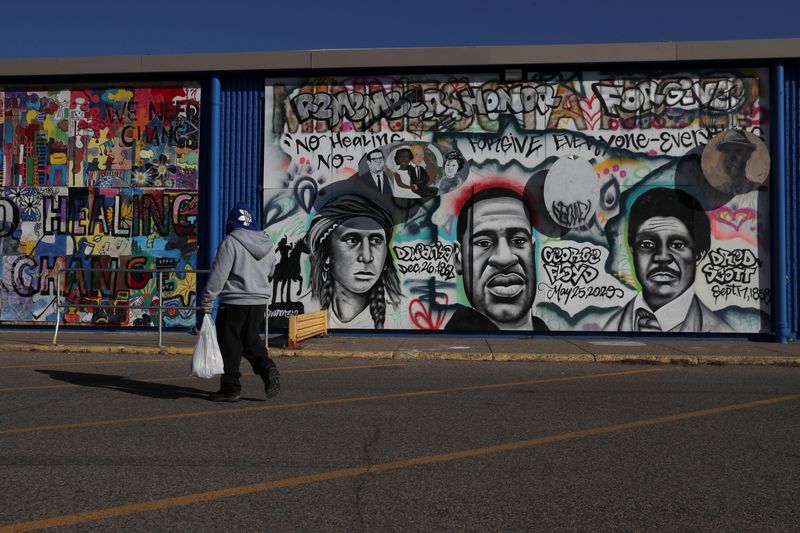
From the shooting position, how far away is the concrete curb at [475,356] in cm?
1120

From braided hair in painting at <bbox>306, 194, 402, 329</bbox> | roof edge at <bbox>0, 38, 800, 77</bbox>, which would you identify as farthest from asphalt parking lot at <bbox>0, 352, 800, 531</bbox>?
roof edge at <bbox>0, 38, 800, 77</bbox>

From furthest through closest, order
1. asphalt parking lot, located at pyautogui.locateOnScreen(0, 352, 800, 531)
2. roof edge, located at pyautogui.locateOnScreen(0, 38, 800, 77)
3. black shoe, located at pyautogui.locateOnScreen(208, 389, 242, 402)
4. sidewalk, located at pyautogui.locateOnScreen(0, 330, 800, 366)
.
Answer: roof edge, located at pyautogui.locateOnScreen(0, 38, 800, 77)
sidewalk, located at pyautogui.locateOnScreen(0, 330, 800, 366)
black shoe, located at pyautogui.locateOnScreen(208, 389, 242, 402)
asphalt parking lot, located at pyautogui.locateOnScreen(0, 352, 800, 531)

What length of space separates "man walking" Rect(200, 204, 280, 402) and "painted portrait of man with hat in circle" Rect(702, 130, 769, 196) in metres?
10.3

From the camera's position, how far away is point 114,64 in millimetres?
15164

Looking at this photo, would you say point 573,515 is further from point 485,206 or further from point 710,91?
point 710,91

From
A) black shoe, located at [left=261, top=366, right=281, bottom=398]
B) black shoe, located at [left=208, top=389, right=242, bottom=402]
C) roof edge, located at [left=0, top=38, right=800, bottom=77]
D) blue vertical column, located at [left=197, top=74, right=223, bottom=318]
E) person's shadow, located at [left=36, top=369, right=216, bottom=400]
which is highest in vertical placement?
roof edge, located at [left=0, top=38, right=800, bottom=77]

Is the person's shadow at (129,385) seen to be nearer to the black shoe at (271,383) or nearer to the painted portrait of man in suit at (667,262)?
the black shoe at (271,383)

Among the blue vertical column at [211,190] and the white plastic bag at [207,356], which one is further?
the blue vertical column at [211,190]

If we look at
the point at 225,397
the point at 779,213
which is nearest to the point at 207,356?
the point at 225,397

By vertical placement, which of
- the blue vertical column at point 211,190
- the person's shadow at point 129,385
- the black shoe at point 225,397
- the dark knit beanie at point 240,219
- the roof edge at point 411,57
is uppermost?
the roof edge at point 411,57

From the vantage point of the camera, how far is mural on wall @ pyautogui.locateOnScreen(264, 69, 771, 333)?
14383 millimetres

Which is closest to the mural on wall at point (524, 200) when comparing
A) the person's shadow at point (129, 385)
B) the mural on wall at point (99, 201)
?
the mural on wall at point (99, 201)

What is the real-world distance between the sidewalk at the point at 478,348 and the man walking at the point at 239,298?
423 cm

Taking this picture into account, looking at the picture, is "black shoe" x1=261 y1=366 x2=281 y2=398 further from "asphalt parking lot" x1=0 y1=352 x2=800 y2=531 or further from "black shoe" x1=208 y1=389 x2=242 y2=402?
"black shoe" x1=208 y1=389 x2=242 y2=402
